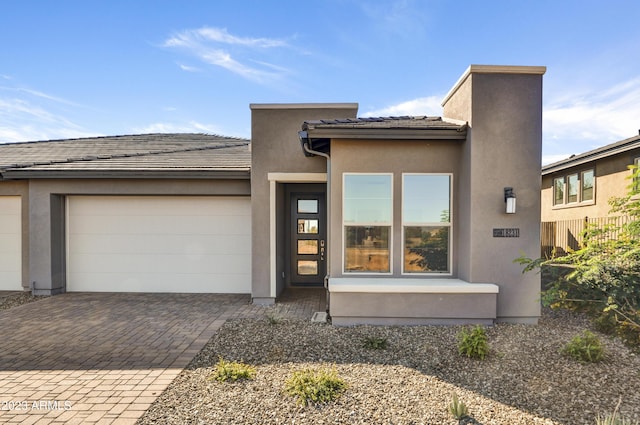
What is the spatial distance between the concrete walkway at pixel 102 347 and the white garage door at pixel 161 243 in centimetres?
44

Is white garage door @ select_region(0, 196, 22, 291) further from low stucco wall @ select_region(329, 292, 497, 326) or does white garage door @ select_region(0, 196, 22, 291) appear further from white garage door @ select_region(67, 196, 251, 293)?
low stucco wall @ select_region(329, 292, 497, 326)

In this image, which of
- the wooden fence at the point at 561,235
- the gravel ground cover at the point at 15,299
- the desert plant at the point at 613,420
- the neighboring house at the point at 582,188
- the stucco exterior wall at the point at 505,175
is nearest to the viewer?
the desert plant at the point at 613,420

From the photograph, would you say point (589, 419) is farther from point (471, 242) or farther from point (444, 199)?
point (444, 199)

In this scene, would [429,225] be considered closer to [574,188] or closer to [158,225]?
[158,225]

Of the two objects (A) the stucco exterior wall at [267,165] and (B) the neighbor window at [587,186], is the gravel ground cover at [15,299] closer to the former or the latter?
(A) the stucco exterior wall at [267,165]

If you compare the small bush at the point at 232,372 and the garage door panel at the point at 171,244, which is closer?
the small bush at the point at 232,372

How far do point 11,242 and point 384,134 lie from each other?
9.63 m

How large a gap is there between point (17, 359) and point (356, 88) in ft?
37.0

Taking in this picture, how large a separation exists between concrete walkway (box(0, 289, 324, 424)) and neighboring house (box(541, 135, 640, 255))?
927 cm

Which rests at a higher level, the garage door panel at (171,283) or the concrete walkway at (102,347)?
the garage door panel at (171,283)

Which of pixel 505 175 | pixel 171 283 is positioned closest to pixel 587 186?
pixel 505 175

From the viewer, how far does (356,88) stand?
11.6 metres

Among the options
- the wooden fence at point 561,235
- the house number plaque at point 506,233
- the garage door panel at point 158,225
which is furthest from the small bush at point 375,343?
the wooden fence at point 561,235

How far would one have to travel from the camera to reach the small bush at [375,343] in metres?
4.45
